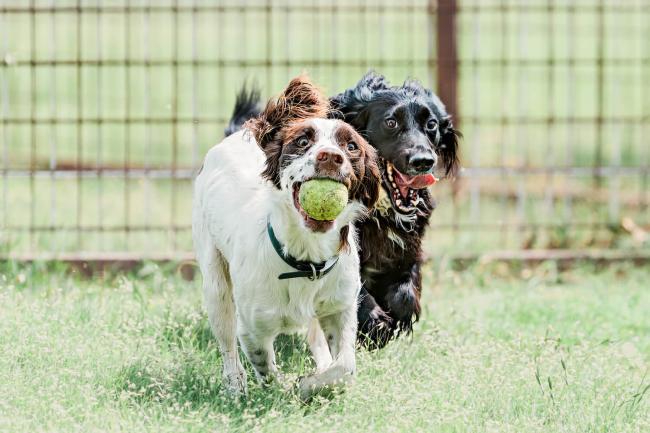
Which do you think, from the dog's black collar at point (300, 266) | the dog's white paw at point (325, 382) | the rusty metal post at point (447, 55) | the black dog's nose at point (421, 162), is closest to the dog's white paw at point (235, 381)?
the dog's white paw at point (325, 382)

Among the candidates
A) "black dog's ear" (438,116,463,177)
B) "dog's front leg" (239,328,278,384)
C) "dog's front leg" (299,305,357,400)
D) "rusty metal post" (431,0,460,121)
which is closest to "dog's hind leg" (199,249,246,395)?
"dog's front leg" (239,328,278,384)

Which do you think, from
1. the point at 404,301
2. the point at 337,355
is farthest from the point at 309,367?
the point at 404,301

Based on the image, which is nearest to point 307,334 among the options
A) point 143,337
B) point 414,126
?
point 143,337

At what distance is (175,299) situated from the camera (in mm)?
5941

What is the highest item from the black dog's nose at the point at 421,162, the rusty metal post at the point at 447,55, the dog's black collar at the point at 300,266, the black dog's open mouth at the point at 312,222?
the rusty metal post at the point at 447,55

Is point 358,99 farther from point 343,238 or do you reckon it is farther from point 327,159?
point 327,159

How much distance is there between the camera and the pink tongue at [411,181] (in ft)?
16.8

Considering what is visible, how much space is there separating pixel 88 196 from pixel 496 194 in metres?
3.63

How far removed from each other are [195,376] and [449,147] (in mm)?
1715

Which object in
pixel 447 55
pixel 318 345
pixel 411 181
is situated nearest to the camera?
pixel 318 345

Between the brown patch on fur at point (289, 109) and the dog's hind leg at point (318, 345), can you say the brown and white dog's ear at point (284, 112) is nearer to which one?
the brown patch on fur at point (289, 109)

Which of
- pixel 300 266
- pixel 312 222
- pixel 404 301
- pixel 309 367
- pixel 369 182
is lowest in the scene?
pixel 309 367

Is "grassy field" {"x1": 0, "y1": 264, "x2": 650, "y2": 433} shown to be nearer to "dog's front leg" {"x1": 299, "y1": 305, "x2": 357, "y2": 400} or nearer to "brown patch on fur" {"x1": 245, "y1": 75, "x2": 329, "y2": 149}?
"dog's front leg" {"x1": 299, "y1": 305, "x2": 357, "y2": 400}

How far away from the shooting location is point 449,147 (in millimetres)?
5508
